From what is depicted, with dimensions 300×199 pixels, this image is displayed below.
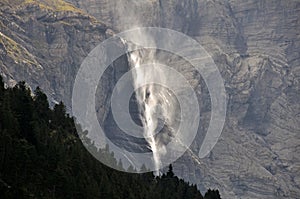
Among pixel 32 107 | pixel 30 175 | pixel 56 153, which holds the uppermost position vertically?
pixel 32 107

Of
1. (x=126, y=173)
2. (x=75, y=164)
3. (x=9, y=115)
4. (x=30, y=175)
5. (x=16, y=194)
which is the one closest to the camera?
(x=16, y=194)

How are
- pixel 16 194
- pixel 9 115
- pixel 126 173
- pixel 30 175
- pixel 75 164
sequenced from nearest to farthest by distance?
pixel 16 194
pixel 30 175
pixel 9 115
pixel 75 164
pixel 126 173

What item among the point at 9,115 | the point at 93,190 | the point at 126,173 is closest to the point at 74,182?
the point at 93,190

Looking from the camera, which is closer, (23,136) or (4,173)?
(4,173)

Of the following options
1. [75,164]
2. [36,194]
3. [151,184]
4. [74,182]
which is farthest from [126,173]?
[36,194]

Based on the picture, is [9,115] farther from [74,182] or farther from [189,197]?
[189,197]

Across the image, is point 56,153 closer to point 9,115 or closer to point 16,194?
point 9,115

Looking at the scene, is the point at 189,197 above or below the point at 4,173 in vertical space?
above
